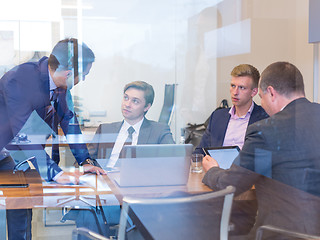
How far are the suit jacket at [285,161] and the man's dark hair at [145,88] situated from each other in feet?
2.96

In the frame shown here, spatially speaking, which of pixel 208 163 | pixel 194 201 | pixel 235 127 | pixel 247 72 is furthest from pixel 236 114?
pixel 194 201

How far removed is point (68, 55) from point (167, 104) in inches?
33.0

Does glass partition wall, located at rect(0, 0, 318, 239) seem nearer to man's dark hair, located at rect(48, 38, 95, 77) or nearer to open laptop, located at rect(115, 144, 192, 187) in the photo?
man's dark hair, located at rect(48, 38, 95, 77)

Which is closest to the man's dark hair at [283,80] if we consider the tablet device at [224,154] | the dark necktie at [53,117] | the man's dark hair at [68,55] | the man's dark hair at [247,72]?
the tablet device at [224,154]

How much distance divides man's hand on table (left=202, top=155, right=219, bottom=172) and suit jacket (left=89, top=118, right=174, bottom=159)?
370 mm

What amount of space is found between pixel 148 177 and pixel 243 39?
2563mm

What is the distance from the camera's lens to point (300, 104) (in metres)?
1.98

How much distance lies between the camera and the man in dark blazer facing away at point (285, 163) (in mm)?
1926

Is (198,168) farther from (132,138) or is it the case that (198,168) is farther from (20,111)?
(20,111)

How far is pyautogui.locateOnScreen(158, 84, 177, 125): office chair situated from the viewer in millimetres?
2875

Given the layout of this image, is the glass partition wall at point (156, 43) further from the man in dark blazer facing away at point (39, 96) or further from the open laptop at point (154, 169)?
the open laptop at point (154, 169)

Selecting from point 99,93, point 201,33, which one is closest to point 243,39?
point 201,33

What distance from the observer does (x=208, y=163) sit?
2141 mm

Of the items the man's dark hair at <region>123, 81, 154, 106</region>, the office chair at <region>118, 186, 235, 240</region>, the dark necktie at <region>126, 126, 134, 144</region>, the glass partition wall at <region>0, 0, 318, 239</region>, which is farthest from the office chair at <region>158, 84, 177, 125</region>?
the office chair at <region>118, 186, 235, 240</region>
